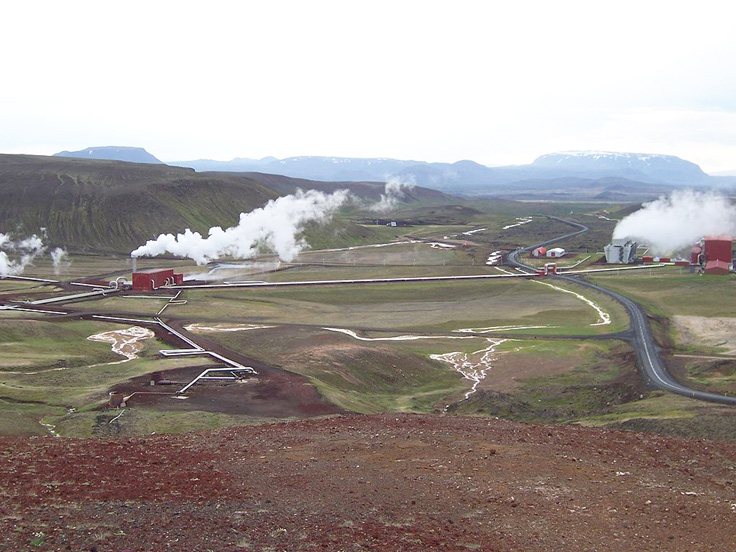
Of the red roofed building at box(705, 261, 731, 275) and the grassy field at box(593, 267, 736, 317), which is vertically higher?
the red roofed building at box(705, 261, 731, 275)

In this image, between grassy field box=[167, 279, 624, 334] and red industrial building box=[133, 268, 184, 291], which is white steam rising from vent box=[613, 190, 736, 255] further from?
red industrial building box=[133, 268, 184, 291]

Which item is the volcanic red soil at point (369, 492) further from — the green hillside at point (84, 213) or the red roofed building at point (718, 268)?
the green hillside at point (84, 213)

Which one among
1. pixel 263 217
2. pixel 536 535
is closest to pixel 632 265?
pixel 263 217

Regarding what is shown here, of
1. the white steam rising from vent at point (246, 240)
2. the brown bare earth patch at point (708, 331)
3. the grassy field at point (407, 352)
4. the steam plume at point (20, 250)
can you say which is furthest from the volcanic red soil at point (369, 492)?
the white steam rising from vent at point (246, 240)

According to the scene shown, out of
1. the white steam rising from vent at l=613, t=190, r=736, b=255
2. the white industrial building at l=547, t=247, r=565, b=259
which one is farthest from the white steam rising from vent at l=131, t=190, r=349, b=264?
the white steam rising from vent at l=613, t=190, r=736, b=255

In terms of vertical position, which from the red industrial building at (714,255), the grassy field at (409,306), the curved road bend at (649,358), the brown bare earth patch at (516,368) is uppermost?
the red industrial building at (714,255)

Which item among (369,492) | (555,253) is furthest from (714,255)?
(369,492)

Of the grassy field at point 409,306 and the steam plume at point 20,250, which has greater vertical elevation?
the steam plume at point 20,250
